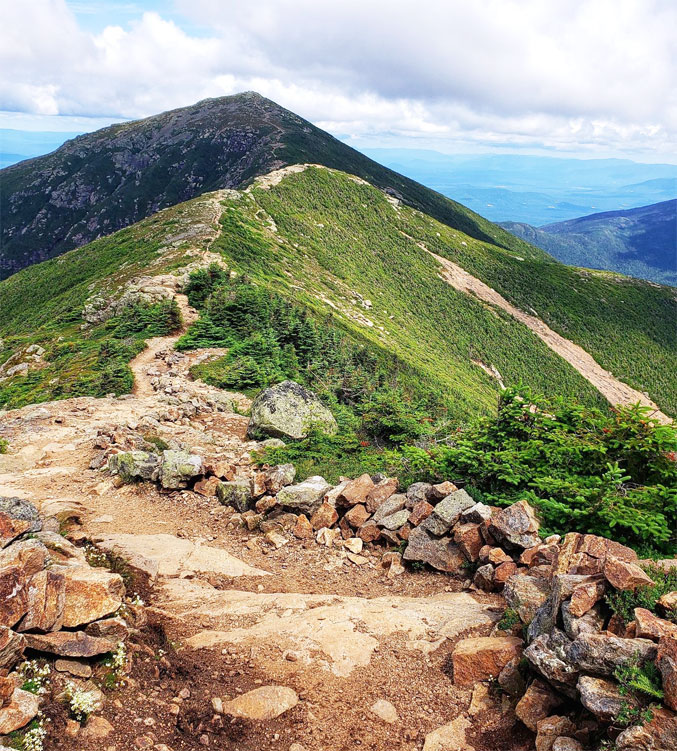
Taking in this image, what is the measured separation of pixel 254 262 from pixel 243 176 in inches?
3200

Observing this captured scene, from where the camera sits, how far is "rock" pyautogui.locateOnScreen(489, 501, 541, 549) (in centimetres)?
837

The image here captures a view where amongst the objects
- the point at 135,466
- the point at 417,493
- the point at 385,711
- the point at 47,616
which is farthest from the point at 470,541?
the point at 135,466

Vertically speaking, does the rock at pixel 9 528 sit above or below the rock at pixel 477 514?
above

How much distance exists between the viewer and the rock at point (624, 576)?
18.3ft

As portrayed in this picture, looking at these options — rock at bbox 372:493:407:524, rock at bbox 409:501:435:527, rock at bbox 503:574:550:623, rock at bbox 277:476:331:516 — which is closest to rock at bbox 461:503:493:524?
rock at bbox 409:501:435:527

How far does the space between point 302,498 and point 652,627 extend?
745 cm

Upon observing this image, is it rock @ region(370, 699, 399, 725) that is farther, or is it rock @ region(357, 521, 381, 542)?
rock @ region(357, 521, 381, 542)

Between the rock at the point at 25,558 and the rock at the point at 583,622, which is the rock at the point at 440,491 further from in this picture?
the rock at the point at 25,558

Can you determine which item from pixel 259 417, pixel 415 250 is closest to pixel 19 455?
pixel 259 417

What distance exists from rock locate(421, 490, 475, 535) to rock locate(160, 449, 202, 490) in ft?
21.4

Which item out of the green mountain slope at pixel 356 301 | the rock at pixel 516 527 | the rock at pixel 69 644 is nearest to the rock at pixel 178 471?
the rock at pixel 69 644

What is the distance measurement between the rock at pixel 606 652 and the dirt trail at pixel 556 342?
3195 inches

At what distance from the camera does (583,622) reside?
214 inches

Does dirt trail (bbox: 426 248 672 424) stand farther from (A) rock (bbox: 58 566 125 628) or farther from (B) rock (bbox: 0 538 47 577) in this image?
(B) rock (bbox: 0 538 47 577)
